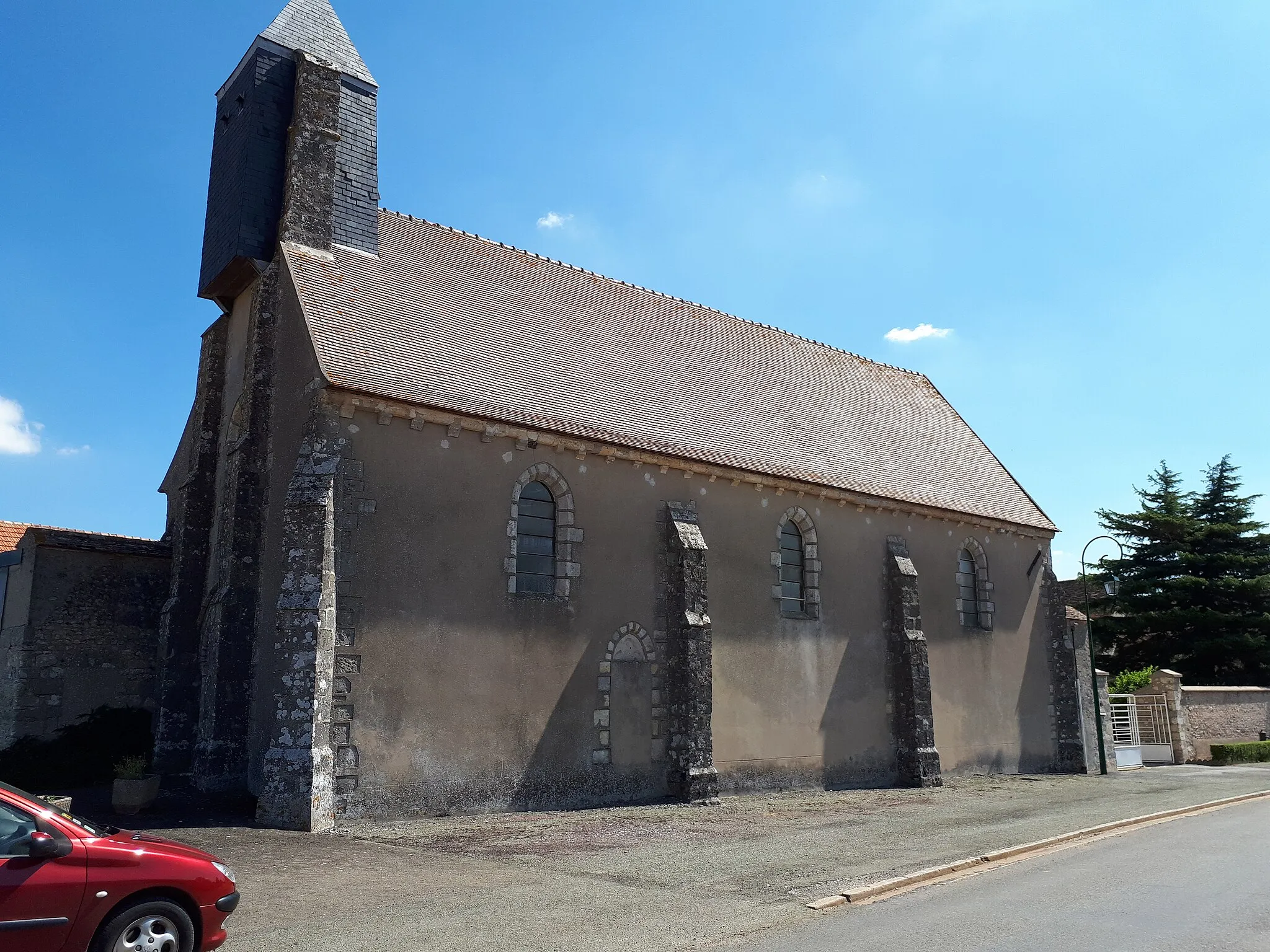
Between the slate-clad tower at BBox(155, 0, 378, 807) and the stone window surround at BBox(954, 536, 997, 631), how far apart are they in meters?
14.2

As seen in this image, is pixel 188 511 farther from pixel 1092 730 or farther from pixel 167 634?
pixel 1092 730

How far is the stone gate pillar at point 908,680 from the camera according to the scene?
17734 mm

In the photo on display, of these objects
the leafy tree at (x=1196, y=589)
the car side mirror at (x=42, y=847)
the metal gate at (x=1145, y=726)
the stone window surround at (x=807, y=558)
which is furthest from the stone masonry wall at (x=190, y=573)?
the leafy tree at (x=1196, y=589)

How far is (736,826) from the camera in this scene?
477 inches

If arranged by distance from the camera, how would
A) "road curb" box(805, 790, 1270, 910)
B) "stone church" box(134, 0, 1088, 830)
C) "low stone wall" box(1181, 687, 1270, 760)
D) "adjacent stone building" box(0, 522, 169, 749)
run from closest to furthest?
"road curb" box(805, 790, 1270, 910), "stone church" box(134, 0, 1088, 830), "adjacent stone building" box(0, 522, 169, 749), "low stone wall" box(1181, 687, 1270, 760)

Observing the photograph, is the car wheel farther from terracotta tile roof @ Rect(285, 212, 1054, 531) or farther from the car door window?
terracotta tile roof @ Rect(285, 212, 1054, 531)

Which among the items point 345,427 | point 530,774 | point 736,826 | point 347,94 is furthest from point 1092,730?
point 347,94

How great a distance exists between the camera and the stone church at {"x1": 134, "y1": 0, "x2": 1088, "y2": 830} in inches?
485

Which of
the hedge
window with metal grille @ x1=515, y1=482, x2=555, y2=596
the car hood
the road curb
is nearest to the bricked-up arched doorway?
window with metal grille @ x1=515, y1=482, x2=555, y2=596

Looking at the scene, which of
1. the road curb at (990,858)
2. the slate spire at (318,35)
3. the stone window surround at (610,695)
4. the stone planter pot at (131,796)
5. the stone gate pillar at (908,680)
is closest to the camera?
the road curb at (990,858)

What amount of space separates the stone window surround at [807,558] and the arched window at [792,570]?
0.05m

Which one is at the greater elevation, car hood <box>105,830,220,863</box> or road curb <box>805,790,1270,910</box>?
car hood <box>105,830,220,863</box>

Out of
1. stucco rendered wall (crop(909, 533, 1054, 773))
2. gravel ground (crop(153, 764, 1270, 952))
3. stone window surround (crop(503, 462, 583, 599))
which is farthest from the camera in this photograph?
stucco rendered wall (crop(909, 533, 1054, 773))

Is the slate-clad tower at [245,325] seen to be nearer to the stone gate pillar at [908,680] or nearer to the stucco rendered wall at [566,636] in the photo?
the stucco rendered wall at [566,636]
